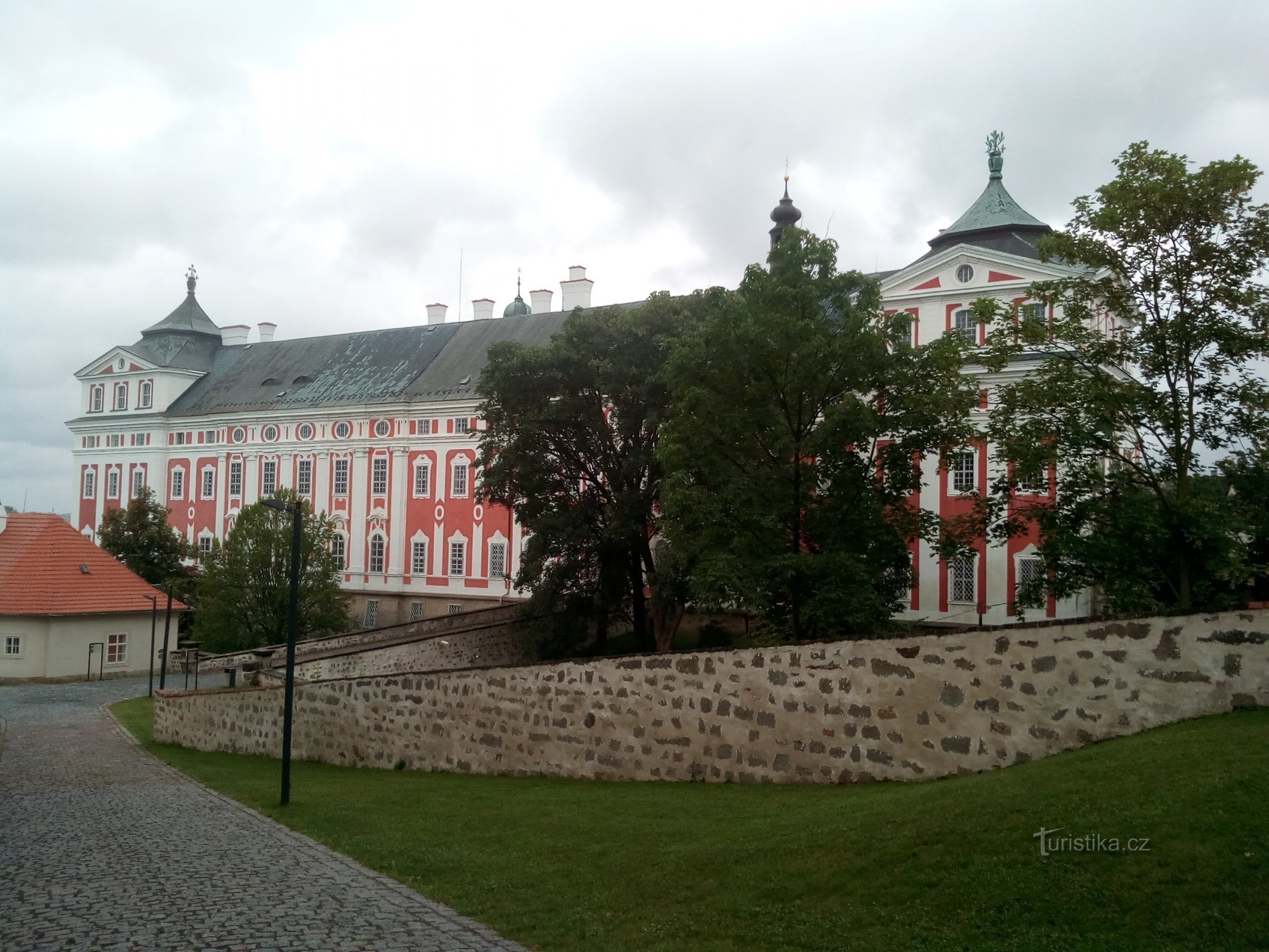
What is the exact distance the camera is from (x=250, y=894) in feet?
30.9

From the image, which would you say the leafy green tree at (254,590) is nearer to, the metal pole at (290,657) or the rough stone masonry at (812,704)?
the rough stone masonry at (812,704)

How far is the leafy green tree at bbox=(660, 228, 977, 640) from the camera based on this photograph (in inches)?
786

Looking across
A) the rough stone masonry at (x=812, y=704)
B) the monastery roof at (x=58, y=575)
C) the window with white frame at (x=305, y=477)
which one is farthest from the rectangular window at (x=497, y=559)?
the rough stone masonry at (x=812, y=704)

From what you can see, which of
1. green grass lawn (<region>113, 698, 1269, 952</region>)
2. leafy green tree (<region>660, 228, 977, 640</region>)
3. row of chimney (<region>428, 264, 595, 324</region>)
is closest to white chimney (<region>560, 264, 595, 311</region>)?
row of chimney (<region>428, 264, 595, 324</region>)

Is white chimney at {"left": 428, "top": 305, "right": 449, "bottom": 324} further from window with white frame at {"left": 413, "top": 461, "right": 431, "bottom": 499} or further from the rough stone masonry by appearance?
the rough stone masonry

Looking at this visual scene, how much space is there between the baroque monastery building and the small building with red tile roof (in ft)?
25.1

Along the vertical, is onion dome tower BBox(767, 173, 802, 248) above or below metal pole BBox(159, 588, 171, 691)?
above

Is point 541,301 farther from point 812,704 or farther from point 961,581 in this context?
point 812,704

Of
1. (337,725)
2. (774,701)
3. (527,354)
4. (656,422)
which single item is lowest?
(337,725)

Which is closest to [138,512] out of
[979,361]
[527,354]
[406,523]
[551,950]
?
[406,523]

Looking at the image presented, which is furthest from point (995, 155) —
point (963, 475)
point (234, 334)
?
Result: point (234, 334)

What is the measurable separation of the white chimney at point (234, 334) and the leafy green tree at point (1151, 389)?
55.7 meters

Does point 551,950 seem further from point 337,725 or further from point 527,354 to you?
point 527,354

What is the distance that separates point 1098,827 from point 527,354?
2490 cm
